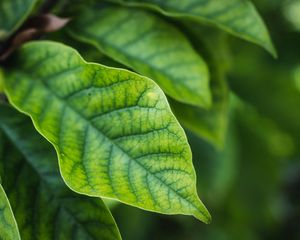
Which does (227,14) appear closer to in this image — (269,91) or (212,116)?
(212,116)

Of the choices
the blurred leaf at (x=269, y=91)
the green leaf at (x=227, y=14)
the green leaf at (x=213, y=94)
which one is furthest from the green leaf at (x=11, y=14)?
the blurred leaf at (x=269, y=91)

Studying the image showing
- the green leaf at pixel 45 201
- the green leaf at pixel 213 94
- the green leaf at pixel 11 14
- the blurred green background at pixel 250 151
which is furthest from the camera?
the blurred green background at pixel 250 151

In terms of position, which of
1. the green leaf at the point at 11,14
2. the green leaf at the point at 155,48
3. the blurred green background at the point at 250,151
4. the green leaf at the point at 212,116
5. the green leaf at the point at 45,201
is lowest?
the blurred green background at the point at 250,151

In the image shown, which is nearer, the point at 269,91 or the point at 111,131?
the point at 111,131

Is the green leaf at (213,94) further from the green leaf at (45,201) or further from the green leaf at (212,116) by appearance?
the green leaf at (45,201)

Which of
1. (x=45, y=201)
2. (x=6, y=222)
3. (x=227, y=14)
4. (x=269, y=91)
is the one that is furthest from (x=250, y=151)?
(x=6, y=222)

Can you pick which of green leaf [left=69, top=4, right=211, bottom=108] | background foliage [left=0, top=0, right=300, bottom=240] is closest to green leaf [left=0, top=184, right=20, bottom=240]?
background foliage [left=0, top=0, right=300, bottom=240]
